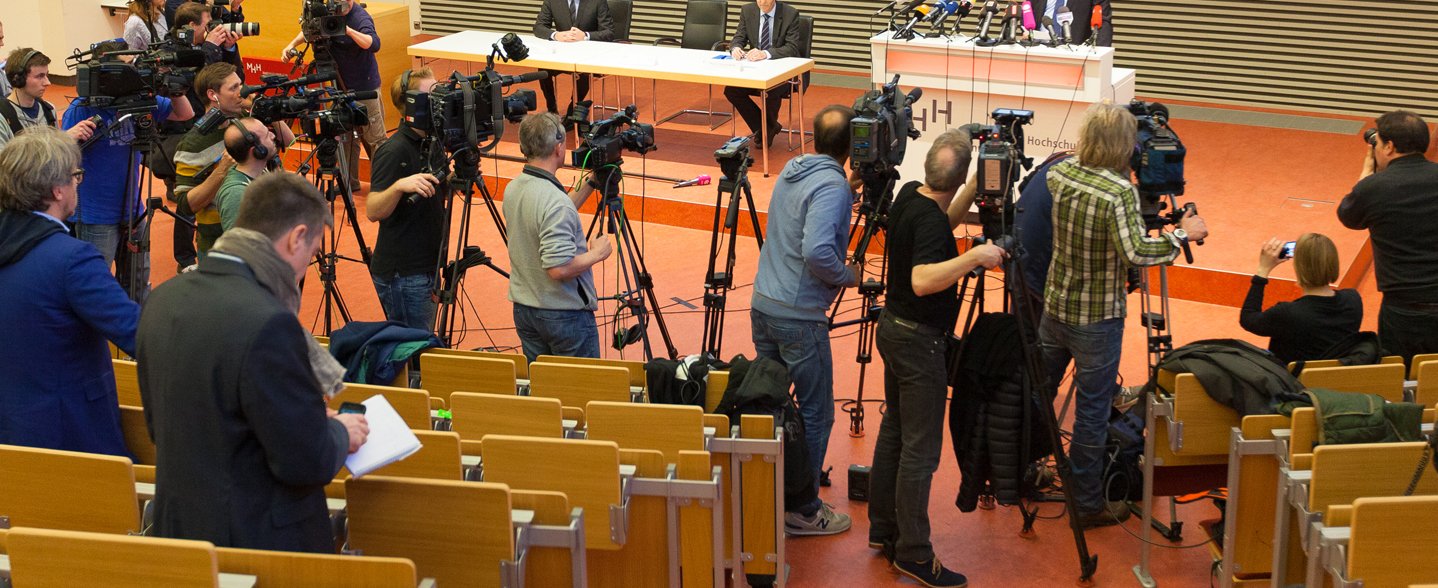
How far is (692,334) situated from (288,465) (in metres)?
3.77

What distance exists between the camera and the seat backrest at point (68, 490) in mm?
2678

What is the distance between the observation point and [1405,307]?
4328 millimetres

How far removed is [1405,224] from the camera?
14.0 ft

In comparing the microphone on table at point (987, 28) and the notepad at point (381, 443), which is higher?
the microphone on table at point (987, 28)

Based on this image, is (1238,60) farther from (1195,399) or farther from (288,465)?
(288,465)

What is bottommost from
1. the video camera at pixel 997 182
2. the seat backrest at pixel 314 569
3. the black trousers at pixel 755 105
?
the seat backrest at pixel 314 569

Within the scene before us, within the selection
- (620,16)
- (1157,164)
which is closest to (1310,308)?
(1157,164)

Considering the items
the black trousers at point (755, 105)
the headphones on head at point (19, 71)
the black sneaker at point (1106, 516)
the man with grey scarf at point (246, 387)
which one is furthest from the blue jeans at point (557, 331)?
the black trousers at point (755, 105)

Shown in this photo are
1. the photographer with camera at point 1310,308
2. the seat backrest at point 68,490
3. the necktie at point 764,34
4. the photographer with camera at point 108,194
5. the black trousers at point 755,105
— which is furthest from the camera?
the necktie at point 764,34

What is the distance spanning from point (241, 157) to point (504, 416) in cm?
167

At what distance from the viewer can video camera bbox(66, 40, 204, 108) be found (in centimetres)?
507

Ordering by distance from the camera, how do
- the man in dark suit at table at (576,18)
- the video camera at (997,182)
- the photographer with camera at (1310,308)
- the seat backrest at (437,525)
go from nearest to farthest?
1. the seat backrest at (437,525)
2. the video camera at (997,182)
3. the photographer with camera at (1310,308)
4. the man in dark suit at table at (576,18)

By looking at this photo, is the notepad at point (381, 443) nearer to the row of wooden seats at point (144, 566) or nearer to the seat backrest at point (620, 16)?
the row of wooden seats at point (144, 566)

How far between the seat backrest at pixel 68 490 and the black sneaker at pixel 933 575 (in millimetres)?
2140
